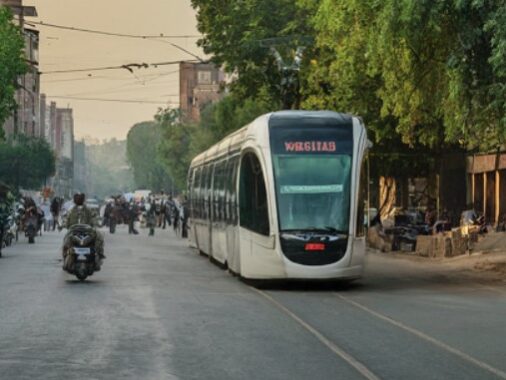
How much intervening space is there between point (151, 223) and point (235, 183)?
3663cm

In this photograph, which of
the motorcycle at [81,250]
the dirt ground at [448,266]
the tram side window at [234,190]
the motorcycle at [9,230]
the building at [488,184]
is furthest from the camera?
the building at [488,184]

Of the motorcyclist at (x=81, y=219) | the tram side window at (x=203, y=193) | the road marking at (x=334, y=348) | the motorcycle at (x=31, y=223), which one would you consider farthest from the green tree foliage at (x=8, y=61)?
the road marking at (x=334, y=348)

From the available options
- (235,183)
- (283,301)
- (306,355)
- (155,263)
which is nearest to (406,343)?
(306,355)

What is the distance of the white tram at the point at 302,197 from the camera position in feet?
75.6

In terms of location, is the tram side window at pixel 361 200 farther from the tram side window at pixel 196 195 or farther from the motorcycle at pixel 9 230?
the motorcycle at pixel 9 230

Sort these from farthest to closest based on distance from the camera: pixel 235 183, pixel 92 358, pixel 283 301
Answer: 1. pixel 235 183
2. pixel 283 301
3. pixel 92 358

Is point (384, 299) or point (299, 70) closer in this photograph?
point (384, 299)

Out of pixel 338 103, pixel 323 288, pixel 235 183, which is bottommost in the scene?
pixel 323 288

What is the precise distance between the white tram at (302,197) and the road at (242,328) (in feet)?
1.85

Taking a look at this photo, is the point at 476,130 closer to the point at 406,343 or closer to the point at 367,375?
the point at 406,343

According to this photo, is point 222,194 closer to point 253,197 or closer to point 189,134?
point 253,197

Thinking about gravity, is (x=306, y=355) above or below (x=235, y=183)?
below

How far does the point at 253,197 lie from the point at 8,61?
3699 cm

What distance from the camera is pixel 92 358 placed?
12430 mm
